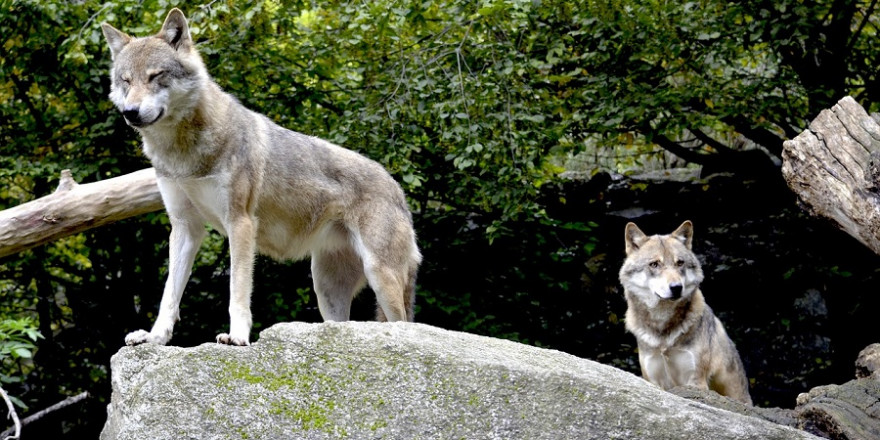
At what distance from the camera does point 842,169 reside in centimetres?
479

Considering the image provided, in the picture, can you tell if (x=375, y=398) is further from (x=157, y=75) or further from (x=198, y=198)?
(x=157, y=75)

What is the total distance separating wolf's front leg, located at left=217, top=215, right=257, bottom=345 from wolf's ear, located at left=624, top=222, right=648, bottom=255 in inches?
159

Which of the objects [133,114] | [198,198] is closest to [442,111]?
[198,198]

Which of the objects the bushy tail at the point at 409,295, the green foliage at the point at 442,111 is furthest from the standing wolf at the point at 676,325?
the bushy tail at the point at 409,295

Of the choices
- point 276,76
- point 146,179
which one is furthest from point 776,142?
point 146,179

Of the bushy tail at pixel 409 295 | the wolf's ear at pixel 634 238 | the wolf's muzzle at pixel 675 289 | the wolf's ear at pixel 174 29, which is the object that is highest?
the wolf's ear at pixel 174 29

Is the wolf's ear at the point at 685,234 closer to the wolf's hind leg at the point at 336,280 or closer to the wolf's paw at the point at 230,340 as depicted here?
the wolf's hind leg at the point at 336,280

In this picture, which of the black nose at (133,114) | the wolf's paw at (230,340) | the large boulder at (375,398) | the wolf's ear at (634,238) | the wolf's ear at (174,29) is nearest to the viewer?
the large boulder at (375,398)

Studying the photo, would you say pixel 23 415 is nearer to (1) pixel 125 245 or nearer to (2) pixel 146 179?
(1) pixel 125 245

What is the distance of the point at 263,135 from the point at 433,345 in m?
2.16

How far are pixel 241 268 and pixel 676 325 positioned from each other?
408 centimetres

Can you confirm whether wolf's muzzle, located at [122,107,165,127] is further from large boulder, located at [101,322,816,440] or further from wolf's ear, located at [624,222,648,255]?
wolf's ear, located at [624,222,648,255]

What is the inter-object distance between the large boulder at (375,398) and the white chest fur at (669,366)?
348cm

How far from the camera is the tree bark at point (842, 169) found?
4.61 metres
